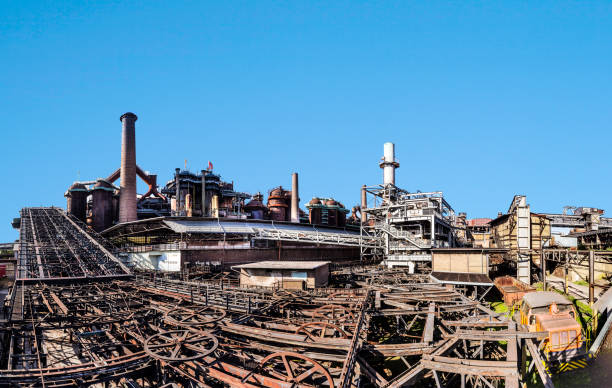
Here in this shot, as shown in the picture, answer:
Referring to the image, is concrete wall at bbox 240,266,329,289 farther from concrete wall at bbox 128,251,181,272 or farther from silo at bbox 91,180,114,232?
silo at bbox 91,180,114,232

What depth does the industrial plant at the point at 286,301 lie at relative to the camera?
32.7ft

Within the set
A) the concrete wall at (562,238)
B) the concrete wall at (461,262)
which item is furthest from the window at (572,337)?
the concrete wall at (562,238)

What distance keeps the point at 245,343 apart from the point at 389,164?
44977mm

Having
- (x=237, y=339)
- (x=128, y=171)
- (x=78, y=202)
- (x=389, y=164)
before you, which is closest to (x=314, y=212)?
(x=389, y=164)

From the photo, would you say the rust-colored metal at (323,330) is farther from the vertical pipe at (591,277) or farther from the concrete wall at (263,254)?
the concrete wall at (263,254)

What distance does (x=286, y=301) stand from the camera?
18875mm

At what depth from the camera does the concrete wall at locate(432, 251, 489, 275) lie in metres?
31.3

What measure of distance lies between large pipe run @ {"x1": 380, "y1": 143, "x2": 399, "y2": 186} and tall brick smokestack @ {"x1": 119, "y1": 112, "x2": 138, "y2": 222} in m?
40.2

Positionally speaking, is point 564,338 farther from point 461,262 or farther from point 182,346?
point 182,346

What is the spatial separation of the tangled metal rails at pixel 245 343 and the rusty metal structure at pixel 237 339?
47mm

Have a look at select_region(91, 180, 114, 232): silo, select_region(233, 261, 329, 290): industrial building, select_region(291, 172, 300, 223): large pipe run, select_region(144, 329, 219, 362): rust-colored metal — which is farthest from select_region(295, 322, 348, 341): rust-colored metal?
select_region(91, 180, 114, 232): silo

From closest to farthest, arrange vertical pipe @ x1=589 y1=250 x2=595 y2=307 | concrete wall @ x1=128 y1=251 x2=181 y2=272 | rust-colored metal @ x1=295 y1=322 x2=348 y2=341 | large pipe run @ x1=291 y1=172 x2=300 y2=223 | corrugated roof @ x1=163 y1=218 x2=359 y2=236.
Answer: rust-colored metal @ x1=295 y1=322 x2=348 y2=341, vertical pipe @ x1=589 y1=250 x2=595 y2=307, concrete wall @ x1=128 y1=251 x2=181 y2=272, corrugated roof @ x1=163 y1=218 x2=359 y2=236, large pipe run @ x1=291 y1=172 x2=300 y2=223

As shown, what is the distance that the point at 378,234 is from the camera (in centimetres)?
4891

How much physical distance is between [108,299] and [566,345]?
80.7ft
